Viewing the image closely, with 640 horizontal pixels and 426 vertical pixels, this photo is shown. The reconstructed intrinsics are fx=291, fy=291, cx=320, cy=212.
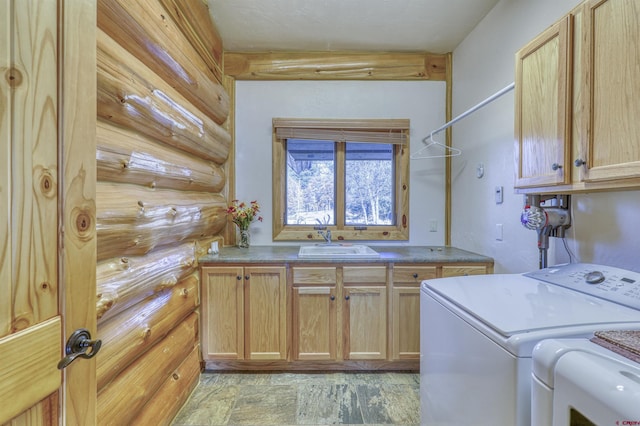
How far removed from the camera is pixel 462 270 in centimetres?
219

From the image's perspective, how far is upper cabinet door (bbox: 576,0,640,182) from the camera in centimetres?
94

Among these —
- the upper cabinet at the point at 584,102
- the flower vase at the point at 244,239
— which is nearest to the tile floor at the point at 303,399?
the flower vase at the point at 244,239

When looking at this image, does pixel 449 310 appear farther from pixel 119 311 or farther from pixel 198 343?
pixel 198 343

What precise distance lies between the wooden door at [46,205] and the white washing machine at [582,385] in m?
1.12

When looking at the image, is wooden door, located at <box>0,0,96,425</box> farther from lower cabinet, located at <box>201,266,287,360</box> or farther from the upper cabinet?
the upper cabinet

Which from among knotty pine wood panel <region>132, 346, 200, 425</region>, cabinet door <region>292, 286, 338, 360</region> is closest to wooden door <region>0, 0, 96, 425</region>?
knotty pine wood panel <region>132, 346, 200, 425</region>

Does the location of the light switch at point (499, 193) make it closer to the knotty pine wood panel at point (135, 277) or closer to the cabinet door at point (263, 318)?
the cabinet door at point (263, 318)

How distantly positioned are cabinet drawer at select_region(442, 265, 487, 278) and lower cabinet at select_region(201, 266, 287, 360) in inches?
48.7

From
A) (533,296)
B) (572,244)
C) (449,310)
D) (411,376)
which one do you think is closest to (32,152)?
(449,310)

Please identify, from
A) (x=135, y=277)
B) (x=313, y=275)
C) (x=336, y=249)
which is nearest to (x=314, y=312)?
(x=313, y=275)

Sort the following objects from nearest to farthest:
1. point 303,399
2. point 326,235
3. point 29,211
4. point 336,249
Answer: point 29,211 → point 303,399 → point 336,249 → point 326,235

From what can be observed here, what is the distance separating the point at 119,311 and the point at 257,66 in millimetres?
2367

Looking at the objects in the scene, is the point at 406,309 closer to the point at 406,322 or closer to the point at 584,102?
the point at 406,322

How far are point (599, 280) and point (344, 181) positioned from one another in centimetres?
198
